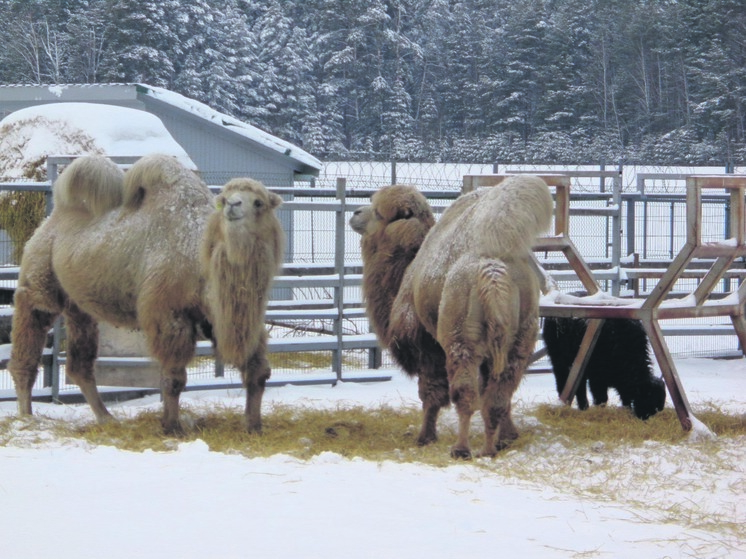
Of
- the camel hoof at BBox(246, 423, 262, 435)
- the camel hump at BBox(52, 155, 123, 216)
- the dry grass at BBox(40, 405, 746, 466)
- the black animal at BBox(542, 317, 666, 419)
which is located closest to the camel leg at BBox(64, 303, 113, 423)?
the dry grass at BBox(40, 405, 746, 466)

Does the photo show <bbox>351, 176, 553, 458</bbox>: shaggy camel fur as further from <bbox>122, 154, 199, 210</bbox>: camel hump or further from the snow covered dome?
the snow covered dome

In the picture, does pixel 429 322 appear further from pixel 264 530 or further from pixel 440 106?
pixel 440 106

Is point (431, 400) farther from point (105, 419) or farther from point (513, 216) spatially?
point (105, 419)

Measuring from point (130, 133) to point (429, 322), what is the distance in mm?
8071

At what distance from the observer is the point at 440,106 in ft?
170

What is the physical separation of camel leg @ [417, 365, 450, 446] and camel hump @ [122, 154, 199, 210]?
7.44 ft

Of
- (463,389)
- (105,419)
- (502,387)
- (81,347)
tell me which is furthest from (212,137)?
(463,389)

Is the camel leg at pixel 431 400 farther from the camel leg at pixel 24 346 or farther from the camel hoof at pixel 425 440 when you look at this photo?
the camel leg at pixel 24 346

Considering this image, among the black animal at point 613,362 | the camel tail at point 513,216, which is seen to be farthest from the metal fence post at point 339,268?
the camel tail at point 513,216

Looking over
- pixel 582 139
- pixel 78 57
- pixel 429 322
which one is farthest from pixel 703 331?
pixel 78 57

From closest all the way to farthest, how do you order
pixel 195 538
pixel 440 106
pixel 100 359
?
pixel 195 538
pixel 100 359
pixel 440 106

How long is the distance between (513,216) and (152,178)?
8.85ft

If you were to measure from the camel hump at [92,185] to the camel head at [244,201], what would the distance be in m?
1.21

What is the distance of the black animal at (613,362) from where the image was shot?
8.24 metres
